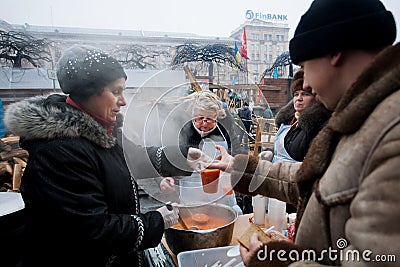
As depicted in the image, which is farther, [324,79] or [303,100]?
[303,100]

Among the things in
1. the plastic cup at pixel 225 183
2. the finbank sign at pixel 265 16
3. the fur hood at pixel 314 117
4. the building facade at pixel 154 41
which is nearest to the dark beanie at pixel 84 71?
the building facade at pixel 154 41

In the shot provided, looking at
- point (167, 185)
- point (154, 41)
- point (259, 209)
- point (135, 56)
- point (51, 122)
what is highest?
point (154, 41)

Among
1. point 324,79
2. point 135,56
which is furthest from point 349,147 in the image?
point 135,56

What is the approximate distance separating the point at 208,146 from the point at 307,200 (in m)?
0.83

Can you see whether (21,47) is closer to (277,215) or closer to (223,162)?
(223,162)

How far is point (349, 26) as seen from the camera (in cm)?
74

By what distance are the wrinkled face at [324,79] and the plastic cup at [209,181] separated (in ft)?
2.54

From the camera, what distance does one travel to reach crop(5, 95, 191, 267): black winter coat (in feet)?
3.46

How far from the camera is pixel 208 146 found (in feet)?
5.37

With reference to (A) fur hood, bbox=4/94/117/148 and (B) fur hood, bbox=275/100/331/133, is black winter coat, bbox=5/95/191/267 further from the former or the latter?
(B) fur hood, bbox=275/100/331/133

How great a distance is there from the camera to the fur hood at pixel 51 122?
1.13m

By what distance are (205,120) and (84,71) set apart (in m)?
0.67

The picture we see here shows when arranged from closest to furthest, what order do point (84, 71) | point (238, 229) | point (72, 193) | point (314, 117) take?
point (72, 193), point (84, 71), point (238, 229), point (314, 117)

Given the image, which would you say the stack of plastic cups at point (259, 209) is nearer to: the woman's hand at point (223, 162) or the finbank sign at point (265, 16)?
the woman's hand at point (223, 162)
